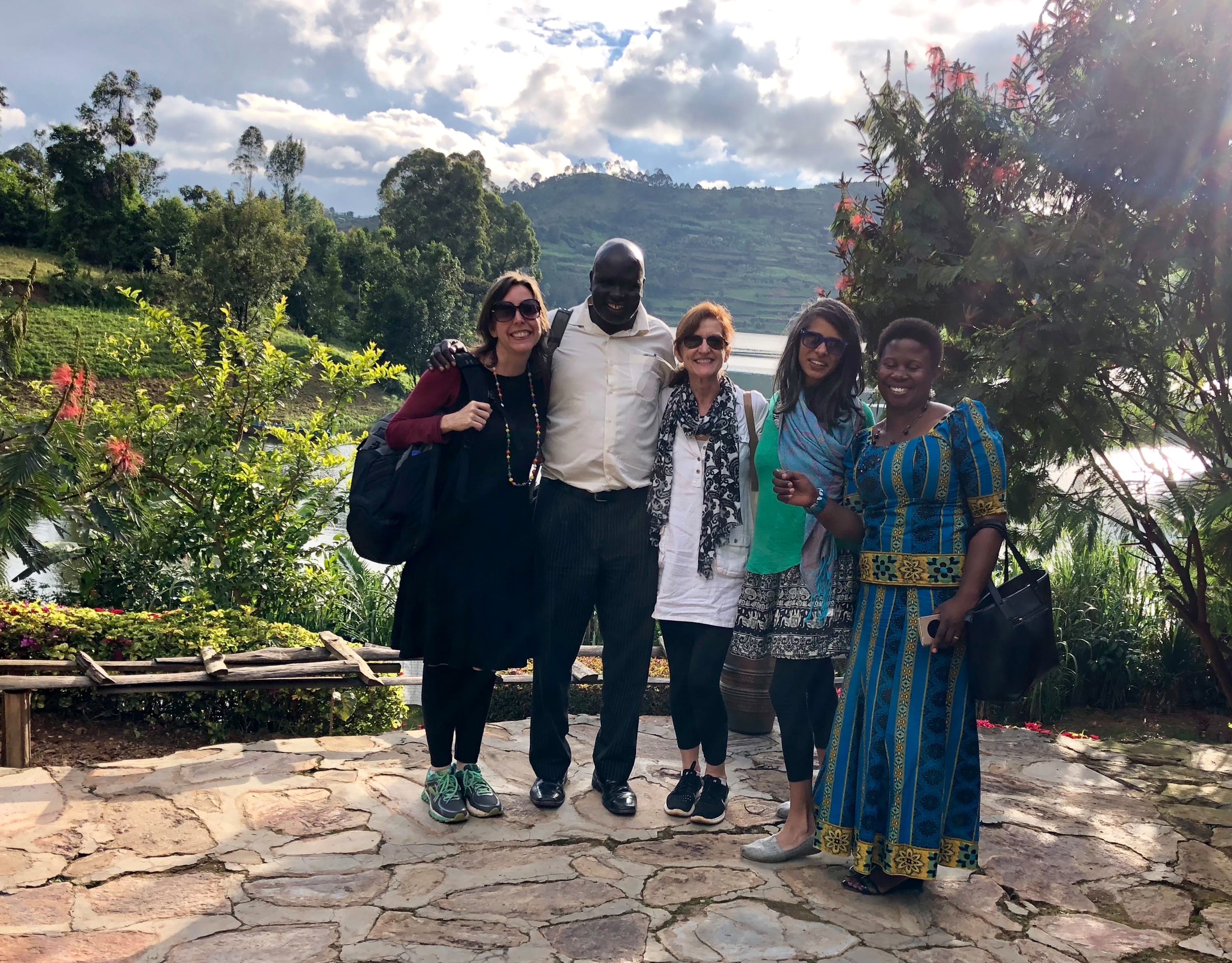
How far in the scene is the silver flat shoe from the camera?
121 inches

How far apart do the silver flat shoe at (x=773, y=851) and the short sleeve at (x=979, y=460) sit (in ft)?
3.94

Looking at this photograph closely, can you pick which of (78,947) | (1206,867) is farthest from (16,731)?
(1206,867)

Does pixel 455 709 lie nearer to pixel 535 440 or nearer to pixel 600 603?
pixel 600 603

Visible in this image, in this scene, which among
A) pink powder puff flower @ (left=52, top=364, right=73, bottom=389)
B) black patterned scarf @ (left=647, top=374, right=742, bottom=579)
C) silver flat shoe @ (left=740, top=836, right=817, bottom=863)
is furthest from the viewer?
pink powder puff flower @ (left=52, top=364, right=73, bottom=389)

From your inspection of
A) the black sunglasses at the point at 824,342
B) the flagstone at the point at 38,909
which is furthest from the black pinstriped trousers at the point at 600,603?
the flagstone at the point at 38,909

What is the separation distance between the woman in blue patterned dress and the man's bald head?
0.87 meters

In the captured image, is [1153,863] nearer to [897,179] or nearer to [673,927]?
[673,927]

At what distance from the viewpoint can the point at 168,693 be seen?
4.39m

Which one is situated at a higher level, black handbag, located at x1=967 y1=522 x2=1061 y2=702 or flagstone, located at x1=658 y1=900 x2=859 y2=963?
black handbag, located at x1=967 y1=522 x2=1061 y2=702

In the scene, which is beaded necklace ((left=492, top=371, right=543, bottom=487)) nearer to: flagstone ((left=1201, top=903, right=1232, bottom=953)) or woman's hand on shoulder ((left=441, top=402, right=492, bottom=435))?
woman's hand on shoulder ((left=441, top=402, right=492, bottom=435))

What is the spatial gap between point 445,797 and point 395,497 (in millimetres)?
1086

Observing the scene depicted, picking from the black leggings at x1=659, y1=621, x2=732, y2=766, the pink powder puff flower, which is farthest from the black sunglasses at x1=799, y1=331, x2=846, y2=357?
the pink powder puff flower

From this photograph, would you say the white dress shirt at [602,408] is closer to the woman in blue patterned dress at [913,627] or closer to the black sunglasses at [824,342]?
the black sunglasses at [824,342]

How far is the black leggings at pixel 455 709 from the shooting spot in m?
3.33
